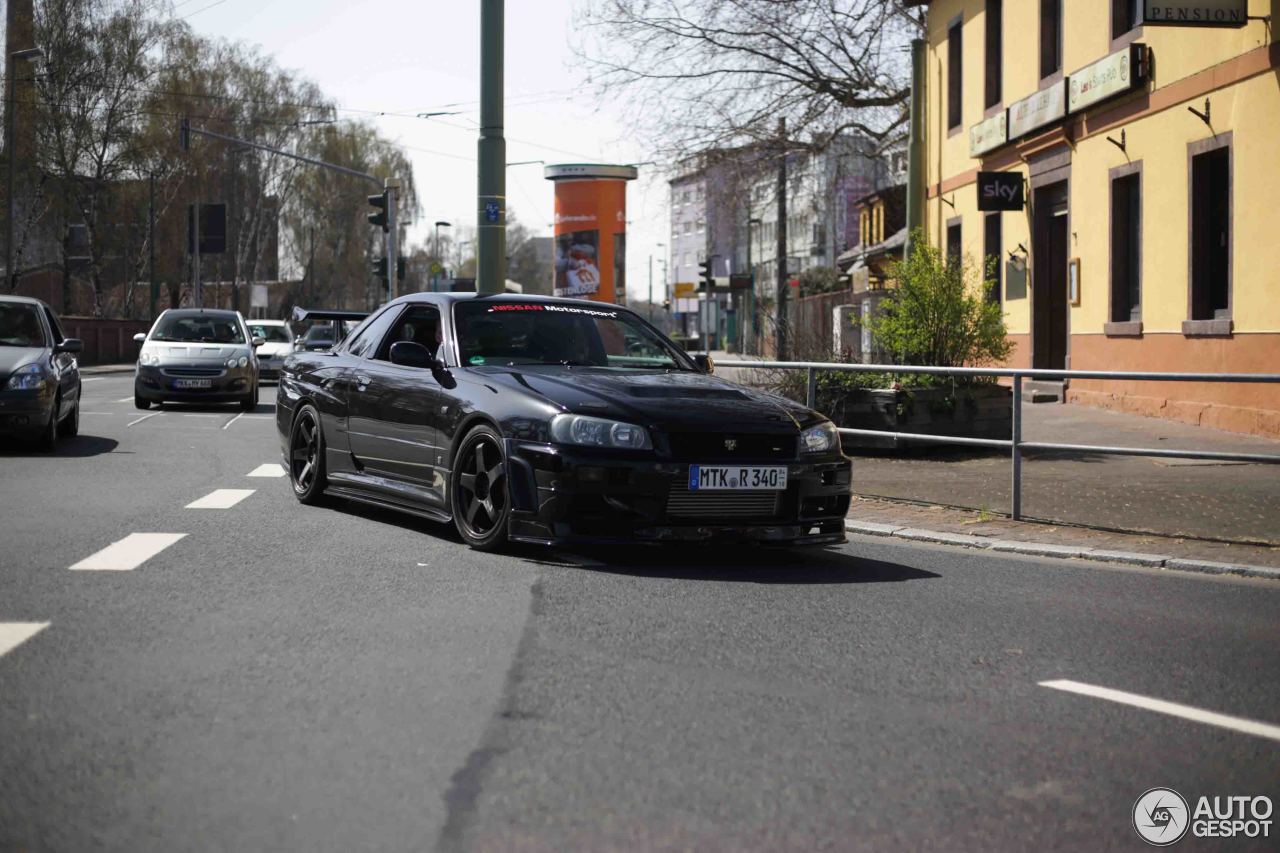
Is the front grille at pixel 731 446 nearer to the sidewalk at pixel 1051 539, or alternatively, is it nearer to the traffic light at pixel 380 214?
the sidewalk at pixel 1051 539

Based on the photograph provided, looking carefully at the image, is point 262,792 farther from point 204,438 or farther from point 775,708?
point 204,438

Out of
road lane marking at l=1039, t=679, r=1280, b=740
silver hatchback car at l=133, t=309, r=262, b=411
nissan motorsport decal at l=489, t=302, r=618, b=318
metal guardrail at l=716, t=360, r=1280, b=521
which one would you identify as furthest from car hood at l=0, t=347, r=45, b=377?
road lane marking at l=1039, t=679, r=1280, b=740

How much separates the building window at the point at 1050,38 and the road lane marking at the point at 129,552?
18.6m

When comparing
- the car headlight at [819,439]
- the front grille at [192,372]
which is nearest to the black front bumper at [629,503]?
the car headlight at [819,439]

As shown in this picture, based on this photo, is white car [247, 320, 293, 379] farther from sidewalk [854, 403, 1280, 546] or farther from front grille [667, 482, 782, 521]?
front grille [667, 482, 782, 521]

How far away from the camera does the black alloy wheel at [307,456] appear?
11.0m

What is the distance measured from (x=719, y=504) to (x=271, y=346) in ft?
96.6

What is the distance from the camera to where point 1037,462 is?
35.5ft

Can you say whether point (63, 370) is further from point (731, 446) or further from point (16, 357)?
point (731, 446)

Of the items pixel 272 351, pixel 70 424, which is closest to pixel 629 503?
pixel 70 424

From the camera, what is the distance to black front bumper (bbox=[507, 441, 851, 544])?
8188mm

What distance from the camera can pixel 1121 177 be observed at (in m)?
22.1

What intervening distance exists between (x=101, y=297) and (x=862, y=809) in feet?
211

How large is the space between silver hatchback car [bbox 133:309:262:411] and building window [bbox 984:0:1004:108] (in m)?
12.9
